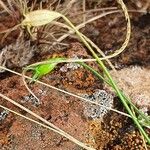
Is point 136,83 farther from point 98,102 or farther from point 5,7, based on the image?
point 5,7

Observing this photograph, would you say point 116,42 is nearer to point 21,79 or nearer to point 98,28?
point 98,28

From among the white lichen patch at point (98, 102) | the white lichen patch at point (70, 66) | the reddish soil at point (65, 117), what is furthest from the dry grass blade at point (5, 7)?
the white lichen patch at point (98, 102)

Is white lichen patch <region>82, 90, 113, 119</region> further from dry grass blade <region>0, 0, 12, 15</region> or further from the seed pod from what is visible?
dry grass blade <region>0, 0, 12, 15</region>

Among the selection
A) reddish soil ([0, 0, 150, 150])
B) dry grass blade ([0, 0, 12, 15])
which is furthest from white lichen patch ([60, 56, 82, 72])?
dry grass blade ([0, 0, 12, 15])

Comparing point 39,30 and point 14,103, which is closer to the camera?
point 14,103

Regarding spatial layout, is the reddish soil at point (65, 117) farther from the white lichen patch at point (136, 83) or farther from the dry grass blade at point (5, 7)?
the dry grass blade at point (5, 7)

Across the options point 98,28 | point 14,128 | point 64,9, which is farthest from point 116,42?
point 14,128
